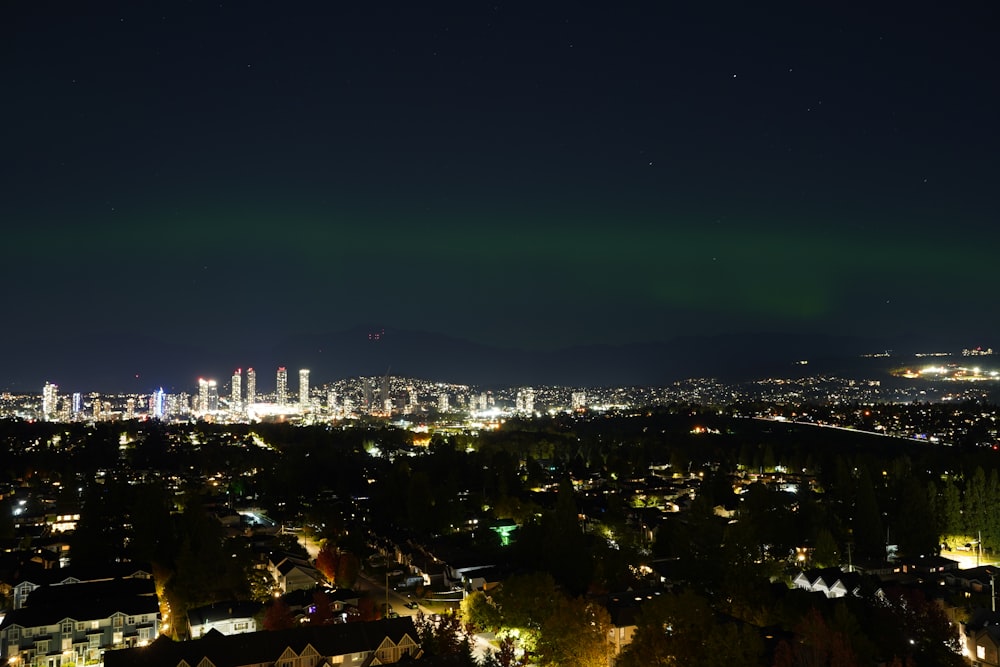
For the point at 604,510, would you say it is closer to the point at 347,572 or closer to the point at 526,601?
the point at 347,572

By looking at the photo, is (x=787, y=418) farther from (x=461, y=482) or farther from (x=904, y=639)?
(x=904, y=639)

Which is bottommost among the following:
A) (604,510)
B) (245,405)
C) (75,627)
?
(604,510)

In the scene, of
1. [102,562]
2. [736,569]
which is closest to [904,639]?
→ [736,569]

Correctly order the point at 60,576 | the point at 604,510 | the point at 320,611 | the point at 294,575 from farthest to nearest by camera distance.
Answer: the point at 604,510, the point at 294,575, the point at 60,576, the point at 320,611

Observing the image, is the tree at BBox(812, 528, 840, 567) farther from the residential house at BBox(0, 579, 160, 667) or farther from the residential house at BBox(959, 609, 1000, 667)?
the residential house at BBox(0, 579, 160, 667)

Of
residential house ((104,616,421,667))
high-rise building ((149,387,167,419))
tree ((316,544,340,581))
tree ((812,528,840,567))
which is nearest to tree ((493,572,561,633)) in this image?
residential house ((104,616,421,667))

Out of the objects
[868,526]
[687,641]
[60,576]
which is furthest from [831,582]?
[60,576]

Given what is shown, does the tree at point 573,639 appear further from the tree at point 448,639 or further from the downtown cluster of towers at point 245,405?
the downtown cluster of towers at point 245,405
